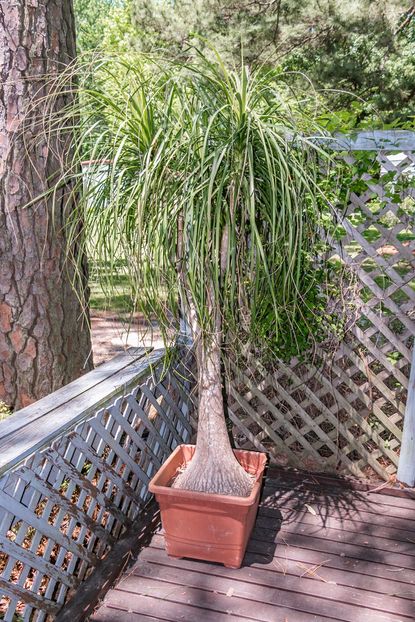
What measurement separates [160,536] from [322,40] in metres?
6.20

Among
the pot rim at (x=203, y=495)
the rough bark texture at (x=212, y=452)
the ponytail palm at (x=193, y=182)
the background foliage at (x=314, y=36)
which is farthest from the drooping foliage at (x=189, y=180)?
the background foliage at (x=314, y=36)

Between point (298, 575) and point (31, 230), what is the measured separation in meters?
1.63

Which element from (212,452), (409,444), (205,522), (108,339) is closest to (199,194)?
(212,452)

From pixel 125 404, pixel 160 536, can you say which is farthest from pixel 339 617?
pixel 125 404

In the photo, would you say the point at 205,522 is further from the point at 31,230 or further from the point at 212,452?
the point at 31,230

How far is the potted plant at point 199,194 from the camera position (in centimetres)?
143

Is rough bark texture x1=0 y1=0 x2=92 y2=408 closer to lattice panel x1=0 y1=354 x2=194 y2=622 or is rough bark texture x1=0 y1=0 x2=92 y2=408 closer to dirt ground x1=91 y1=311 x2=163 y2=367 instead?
lattice panel x1=0 y1=354 x2=194 y2=622

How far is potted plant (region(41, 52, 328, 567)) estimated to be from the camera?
4.69 feet

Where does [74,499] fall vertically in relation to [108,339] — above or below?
below

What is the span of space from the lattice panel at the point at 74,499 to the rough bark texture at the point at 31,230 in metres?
0.43

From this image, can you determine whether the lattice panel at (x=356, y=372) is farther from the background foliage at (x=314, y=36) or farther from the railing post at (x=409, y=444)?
the background foliage at (x=314, y=36)

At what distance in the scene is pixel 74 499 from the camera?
2146 mm

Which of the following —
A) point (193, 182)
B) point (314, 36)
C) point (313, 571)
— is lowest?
point (313, 571)

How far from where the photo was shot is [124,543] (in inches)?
78.2
